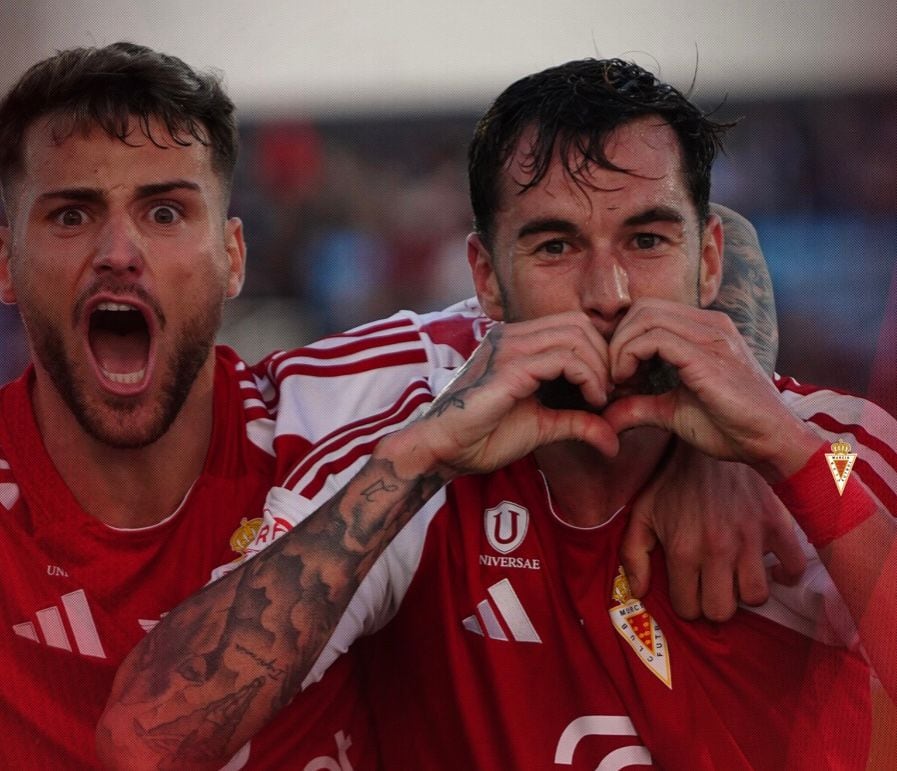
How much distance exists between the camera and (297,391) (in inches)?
96.6

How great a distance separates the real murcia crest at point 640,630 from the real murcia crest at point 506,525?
0.68 ft

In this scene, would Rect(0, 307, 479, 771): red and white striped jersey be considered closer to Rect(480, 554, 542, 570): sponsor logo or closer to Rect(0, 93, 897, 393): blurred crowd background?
Rect(480, 554, 542, 570): sponsor logo

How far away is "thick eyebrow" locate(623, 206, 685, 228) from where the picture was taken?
6.62 ft

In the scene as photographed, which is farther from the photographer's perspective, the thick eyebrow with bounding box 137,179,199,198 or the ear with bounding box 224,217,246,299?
the ear with bounding box 224,217,246,299

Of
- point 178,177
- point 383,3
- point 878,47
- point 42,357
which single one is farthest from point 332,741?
point 878,47

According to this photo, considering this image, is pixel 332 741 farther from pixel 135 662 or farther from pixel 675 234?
pixel 675 234

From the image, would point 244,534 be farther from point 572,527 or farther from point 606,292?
point 606,292

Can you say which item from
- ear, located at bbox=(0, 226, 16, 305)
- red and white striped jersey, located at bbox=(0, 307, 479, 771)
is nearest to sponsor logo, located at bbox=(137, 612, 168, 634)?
red and white striped jersey, located at bbox=(0, 307, 479, 771)

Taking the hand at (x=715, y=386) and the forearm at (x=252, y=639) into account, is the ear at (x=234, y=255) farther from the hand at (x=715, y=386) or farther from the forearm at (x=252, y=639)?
the hand at (x=715, y=386)

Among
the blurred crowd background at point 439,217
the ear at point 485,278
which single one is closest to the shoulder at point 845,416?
the ear at point 485,278

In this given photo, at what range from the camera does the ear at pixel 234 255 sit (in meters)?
2.49

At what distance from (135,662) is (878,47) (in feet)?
10.8

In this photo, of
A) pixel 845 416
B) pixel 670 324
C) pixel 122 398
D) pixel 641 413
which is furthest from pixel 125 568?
pixel 845 416

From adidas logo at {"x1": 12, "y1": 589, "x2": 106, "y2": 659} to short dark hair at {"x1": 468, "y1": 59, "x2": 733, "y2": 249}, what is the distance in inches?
42.4
